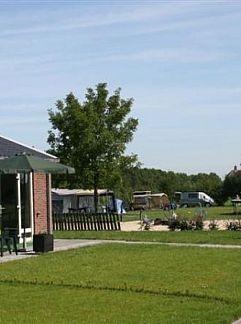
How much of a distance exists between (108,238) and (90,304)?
12311 millimetres

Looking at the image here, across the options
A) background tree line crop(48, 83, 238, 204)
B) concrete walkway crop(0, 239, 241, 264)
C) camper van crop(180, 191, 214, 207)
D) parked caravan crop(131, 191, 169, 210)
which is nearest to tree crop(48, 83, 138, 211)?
background tree line crop(48, 83, 238, 204)

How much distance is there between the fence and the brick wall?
178 inches

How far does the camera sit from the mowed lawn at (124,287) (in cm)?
921

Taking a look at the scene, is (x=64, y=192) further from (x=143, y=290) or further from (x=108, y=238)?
(x=143, y=290)

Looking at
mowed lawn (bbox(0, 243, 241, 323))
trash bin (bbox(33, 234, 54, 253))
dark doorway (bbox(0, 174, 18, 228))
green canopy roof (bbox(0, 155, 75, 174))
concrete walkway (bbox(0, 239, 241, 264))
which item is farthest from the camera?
dark doorway (bbox(0, 174, 18, 228))

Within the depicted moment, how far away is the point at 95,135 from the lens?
39000 millimetres

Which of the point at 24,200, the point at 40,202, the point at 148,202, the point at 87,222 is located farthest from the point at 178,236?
the point at 148,202

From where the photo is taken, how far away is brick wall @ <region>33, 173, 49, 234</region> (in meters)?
22.5

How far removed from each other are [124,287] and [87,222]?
16356 mm

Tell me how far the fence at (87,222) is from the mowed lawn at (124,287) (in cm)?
1013

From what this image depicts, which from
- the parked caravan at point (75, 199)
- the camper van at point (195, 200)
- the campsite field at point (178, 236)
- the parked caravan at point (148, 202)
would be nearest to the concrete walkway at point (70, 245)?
the campsite field at point (178, 236)

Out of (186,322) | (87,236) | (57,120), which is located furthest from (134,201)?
(186,322)

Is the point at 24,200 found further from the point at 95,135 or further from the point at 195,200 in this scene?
the point at 195,200

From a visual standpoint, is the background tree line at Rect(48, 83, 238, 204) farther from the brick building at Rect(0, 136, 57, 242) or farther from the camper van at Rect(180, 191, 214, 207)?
the camper van at Rect(180, 191, 214, 207)
